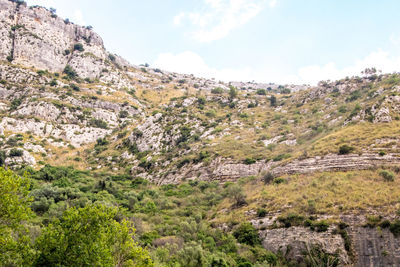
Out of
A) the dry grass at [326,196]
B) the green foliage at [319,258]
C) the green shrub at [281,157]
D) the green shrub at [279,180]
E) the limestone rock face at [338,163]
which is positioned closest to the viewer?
the green foliage at [319,258]

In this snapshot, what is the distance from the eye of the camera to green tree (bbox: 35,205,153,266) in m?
17.4

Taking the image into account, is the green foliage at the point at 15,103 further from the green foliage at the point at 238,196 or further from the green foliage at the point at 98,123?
the green foliage at the point at 238,196

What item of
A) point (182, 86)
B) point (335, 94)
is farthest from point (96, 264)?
point (182, 86)

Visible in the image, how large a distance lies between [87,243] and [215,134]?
5621 centimetres

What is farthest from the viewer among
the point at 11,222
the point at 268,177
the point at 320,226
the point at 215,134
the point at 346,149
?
the point at 215,134

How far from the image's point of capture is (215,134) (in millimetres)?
72938

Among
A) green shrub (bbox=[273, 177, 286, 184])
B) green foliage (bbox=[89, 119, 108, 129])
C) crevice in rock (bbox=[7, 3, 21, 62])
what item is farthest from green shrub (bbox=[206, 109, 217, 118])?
crevice in rock (bbox=[7, 3, 21, 62])

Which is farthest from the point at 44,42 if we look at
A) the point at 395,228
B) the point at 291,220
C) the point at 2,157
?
the point at 395,228

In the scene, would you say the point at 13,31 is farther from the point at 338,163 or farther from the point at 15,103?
the point at 338,163

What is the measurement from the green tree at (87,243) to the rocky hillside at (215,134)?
17.9 metres

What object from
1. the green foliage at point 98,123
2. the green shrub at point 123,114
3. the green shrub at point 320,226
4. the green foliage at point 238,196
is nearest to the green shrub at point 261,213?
the green foliage at point 238,196

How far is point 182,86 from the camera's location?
134000mm

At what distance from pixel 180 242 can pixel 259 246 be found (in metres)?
8.37

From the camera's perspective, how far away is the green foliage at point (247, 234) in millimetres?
33688
